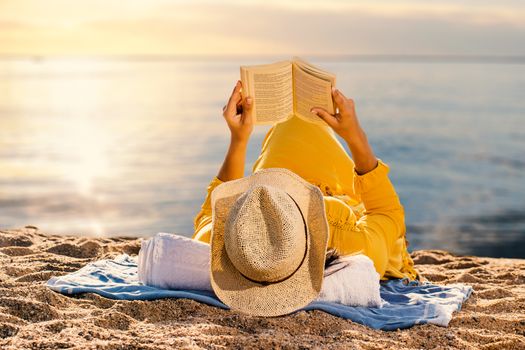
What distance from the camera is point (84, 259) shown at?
4590 mm

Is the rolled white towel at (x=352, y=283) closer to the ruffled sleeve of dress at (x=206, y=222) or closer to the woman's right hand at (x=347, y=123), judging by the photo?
the woman's right hand at (x=347, y=123)

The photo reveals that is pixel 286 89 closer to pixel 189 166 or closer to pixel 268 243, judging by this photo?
pixel 268 243

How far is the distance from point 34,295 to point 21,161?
9052 millimetres

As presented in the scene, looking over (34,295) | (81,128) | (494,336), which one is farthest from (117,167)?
(494,336)

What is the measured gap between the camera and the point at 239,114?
154 inches

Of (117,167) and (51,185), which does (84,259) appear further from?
(117,167)

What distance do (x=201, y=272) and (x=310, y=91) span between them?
40.8 inches

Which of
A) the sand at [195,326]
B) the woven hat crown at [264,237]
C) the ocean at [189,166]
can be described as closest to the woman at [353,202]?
the sand at [195,326]

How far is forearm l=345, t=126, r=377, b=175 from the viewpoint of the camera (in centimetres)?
378

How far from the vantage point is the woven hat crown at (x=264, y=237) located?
297cm

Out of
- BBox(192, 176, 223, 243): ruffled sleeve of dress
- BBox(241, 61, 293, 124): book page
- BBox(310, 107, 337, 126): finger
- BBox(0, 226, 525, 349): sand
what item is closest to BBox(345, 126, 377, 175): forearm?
BBox(310, 107, 337, 126): finger

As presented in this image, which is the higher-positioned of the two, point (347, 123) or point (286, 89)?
point (286, 89)

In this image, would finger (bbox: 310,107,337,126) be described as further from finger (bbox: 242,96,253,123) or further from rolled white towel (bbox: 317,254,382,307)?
rolled white towel (bbox: 317,254,382,307)

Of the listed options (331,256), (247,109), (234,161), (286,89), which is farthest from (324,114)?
(331,256)
